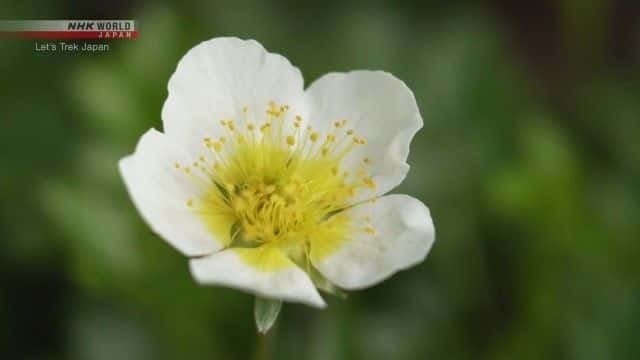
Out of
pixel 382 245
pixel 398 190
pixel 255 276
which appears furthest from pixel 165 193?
pixel 398 190

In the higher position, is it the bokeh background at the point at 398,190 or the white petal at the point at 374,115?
the white petal at the point at 374,115

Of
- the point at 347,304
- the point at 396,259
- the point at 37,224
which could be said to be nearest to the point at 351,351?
the point at 347,304

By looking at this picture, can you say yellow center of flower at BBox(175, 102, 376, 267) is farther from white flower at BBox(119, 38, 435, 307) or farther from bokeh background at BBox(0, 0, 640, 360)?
bokeh background at BBox(0, 0, 640, 360)

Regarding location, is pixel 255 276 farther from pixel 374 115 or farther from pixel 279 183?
pixel 374 115

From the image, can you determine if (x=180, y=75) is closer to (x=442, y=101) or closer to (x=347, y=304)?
(x=347, y=304)

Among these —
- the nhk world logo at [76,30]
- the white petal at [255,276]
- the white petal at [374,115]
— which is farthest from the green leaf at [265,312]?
the nhk world logo at [76,30]

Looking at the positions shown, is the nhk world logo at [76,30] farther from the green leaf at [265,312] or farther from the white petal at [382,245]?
the green leaf at [265,312]
